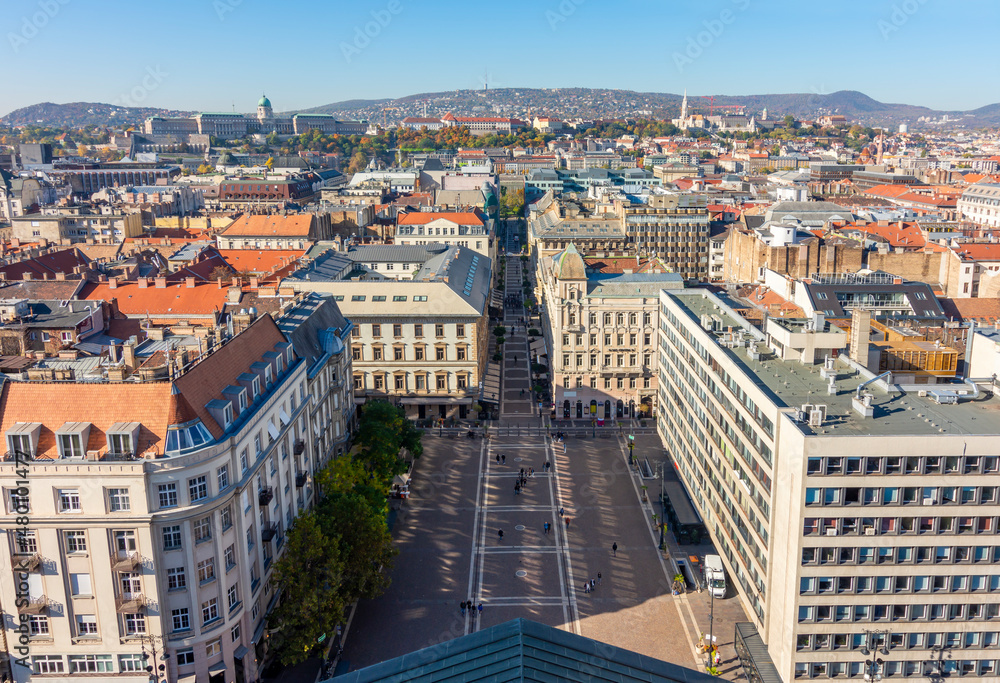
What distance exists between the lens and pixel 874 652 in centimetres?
4925

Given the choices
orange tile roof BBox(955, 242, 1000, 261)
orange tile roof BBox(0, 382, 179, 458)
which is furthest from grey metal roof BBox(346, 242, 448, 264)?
orange tile roof BBox(0, 382, 179, 458)

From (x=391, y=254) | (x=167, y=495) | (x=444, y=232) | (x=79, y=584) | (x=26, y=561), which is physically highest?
(x=444, y=232)

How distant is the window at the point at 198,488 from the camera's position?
Answer: 45.8 metres

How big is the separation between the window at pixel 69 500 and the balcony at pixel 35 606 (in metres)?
5.53

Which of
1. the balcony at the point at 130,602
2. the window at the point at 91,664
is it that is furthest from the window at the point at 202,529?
the window at the point at 91,664

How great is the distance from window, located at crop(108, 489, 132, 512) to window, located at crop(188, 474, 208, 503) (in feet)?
10.8

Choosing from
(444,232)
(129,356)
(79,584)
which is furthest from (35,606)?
(444,232)

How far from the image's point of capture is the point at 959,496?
46719 mm

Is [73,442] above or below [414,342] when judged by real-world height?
above

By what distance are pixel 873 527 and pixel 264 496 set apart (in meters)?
38.3

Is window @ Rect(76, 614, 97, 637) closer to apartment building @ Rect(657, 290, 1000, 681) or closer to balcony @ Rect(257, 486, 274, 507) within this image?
balcony @ Rect(257, 486, 274, 507)

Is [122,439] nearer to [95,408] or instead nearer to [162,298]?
[95,408]

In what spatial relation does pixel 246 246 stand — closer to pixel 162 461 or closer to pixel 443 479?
pixel 443 479

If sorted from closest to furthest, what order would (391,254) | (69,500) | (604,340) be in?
(69,500) → (604,340) → (391,254)
